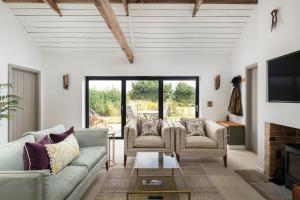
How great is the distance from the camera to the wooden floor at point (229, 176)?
3092mm

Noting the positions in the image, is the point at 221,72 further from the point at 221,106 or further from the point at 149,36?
the point at 149,36

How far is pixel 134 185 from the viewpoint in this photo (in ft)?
9.40

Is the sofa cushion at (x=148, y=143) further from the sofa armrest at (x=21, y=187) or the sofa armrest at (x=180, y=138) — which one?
the sofa armrest at (x=21, y=187)

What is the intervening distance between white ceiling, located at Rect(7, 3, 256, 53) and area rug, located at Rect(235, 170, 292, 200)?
324 cm

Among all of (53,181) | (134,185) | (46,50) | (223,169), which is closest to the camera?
(53,181)

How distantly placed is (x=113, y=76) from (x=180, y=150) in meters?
3.23

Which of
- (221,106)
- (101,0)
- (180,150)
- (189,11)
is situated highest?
(189,11)

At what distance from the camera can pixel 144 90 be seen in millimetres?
6785

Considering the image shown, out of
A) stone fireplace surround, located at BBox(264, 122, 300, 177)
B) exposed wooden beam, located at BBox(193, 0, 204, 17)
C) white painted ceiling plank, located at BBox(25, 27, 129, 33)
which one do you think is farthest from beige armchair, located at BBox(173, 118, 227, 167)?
white painted ceiling plank, located at BBox(25, 27, 129, 33)

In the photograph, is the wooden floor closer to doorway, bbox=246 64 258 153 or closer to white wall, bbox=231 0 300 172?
doorway, bbox=246 64 258 153

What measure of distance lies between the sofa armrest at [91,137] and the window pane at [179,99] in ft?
9.94

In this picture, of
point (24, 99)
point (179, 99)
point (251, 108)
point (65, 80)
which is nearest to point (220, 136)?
point (251, 108)

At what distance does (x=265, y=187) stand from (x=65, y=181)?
2635mm

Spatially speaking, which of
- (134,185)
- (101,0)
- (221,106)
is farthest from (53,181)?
(221,106)
